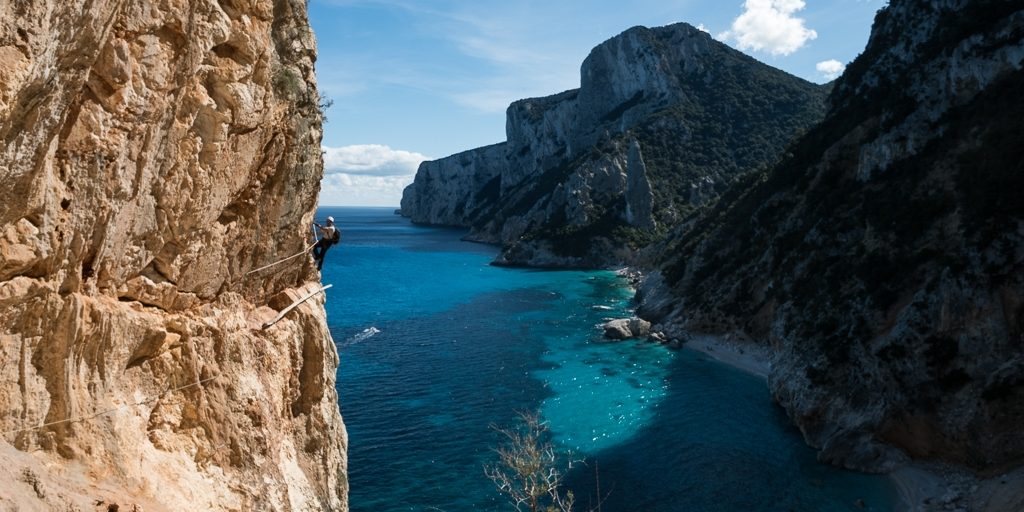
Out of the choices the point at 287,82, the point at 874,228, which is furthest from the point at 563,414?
the point at 287,82

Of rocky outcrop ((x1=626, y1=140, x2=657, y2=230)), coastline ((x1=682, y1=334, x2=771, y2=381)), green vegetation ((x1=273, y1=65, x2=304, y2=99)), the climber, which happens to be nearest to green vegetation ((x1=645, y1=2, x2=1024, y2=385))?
coastline ((x1=682, y1=334, x2=771, y2=381))

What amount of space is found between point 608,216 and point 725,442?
237 feet

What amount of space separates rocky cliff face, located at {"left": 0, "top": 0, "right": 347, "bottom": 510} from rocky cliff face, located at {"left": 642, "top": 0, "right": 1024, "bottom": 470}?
87.7 ft

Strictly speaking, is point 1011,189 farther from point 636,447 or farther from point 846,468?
point 636,447

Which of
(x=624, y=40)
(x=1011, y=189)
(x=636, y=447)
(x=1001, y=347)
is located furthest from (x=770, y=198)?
Result: (x=624, y=40)

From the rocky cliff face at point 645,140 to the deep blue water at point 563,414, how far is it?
34787 millimetres

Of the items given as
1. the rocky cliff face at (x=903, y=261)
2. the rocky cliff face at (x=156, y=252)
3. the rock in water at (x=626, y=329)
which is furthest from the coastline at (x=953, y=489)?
the rock in water at (x=626, y=329)

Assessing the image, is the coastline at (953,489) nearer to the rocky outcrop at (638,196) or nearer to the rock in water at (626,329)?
the rock in water at (626,329)

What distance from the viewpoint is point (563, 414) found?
35.6 meters

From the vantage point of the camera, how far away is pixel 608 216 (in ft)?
333

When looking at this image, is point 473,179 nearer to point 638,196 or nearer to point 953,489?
point 638,196

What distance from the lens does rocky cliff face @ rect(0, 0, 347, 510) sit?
7.53m

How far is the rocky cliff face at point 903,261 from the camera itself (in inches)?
1072

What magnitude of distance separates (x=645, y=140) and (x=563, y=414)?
81304 millimetres
